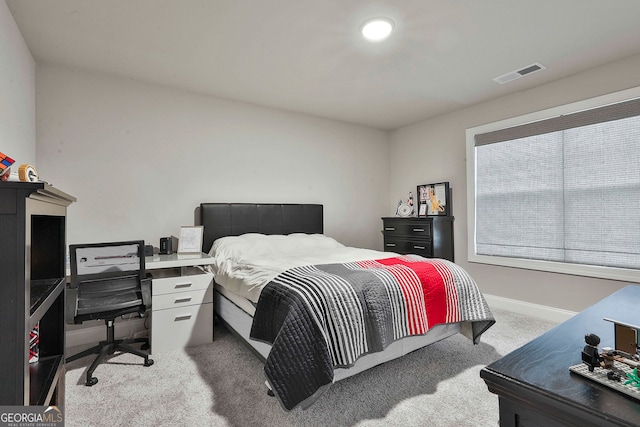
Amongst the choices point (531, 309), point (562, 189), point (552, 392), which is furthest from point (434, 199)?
point (552, 392)

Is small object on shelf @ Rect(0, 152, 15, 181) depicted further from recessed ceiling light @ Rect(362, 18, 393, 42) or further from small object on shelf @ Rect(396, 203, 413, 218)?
small object on shelf @ Rect(396, 203, 413, 218)

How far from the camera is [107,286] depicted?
7.54 feet

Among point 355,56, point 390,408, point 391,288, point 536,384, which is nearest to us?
point 536,384

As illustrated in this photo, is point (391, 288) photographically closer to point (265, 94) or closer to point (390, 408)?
point (390, 408)

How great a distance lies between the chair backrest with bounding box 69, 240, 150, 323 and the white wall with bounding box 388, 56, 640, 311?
12.2 feet

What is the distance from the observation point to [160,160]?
326 cm

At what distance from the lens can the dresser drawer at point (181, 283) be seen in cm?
259

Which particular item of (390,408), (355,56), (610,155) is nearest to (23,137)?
(355,56)

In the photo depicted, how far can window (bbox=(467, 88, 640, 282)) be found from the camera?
9.30ft

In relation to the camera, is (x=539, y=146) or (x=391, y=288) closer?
(x=391, y=288)

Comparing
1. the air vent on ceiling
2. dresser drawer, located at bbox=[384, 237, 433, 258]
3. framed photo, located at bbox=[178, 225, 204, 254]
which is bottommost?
dresser drawer, located at bbox=[384, 237, 433, 258]

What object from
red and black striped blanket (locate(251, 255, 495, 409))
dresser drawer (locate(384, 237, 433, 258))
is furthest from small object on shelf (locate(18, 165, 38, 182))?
dresser drawer (locate(384, 237, 433, 258))

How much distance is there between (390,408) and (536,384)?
1350 mm

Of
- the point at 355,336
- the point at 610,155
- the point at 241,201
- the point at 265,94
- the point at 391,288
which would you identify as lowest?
the point at 355,336
